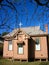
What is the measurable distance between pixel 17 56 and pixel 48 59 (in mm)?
4661

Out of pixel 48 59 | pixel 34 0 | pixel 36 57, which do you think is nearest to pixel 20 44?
pixel 36 57

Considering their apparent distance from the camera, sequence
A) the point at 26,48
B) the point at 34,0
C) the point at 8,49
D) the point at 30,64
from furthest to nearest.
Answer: the point at 8,49 < the point at 26,48 < the point at 30,64 < the point at 34,0

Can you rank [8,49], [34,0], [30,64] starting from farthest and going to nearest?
[8,49] < [30,64] < [34,0]

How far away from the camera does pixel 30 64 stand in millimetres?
24531

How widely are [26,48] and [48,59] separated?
390 cm

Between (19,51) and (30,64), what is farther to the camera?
(19,51)

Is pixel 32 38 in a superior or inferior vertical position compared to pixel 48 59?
superior

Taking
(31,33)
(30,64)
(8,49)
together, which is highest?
(31,33)

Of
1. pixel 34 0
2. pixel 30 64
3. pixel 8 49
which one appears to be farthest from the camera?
pixel 8 49

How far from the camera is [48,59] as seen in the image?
94.6ft

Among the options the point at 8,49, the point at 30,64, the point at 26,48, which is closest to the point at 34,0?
the point at 30,64

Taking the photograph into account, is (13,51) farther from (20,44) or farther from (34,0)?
(34,0)

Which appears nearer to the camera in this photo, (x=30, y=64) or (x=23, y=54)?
(x=30, y=64)

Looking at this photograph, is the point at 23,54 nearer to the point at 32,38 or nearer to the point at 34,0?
the point at 32,38
